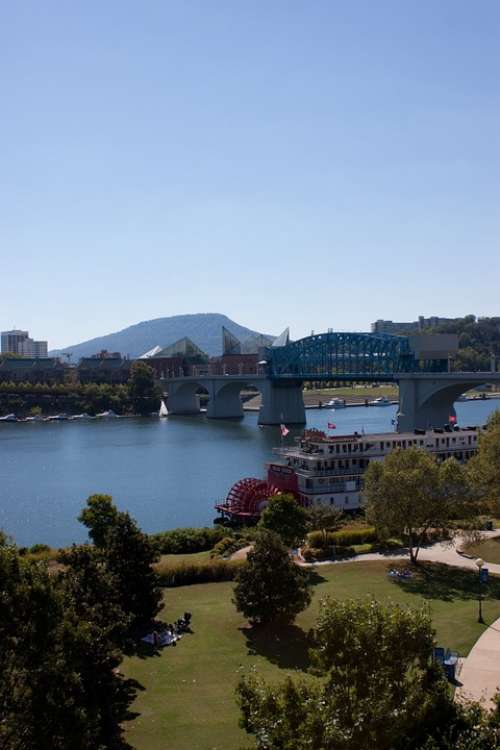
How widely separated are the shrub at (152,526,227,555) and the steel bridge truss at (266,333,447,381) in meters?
79.5

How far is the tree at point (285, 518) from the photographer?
136ft

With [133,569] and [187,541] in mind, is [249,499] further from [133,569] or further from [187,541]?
[133,569]

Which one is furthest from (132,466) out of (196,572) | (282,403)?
(282,403)

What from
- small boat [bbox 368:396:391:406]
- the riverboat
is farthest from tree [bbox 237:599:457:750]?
small boat [bbox 368:396:391:406]

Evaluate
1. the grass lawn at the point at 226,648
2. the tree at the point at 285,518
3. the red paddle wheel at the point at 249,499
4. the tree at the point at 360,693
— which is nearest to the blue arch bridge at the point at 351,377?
the red paddle wheel at the point at 249,499

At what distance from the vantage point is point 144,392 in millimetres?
167875

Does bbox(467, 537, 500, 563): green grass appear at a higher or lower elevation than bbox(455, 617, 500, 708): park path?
higher

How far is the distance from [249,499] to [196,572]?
18037 mm

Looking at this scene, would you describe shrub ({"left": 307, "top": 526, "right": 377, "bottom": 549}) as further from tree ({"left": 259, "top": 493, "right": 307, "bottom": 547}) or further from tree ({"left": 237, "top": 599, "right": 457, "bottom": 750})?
tree ({"left": 237, "top": 599, "right": 457, "bottom": 750})

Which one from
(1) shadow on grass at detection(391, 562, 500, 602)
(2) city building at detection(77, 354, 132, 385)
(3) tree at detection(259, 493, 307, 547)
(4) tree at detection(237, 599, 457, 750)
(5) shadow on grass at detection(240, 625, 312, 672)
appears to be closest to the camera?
(4) tree at detection(237, 599, 457, 750)

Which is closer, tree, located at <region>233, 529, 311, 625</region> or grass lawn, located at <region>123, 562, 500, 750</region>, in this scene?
grass lawn, located at <region>123, 562, 500, 750</region>

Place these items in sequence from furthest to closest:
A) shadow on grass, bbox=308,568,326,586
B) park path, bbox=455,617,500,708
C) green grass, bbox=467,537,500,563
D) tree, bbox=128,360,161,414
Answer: tree, bbox=128,360,161,414
green grass, bbox=467,537,500,563
shadow on grass, bbox=308,568,326,586
park path, bbox=455,617,500,708

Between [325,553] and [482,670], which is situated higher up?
[325,553]

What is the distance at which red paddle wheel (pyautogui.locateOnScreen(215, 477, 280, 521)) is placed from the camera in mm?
56031
